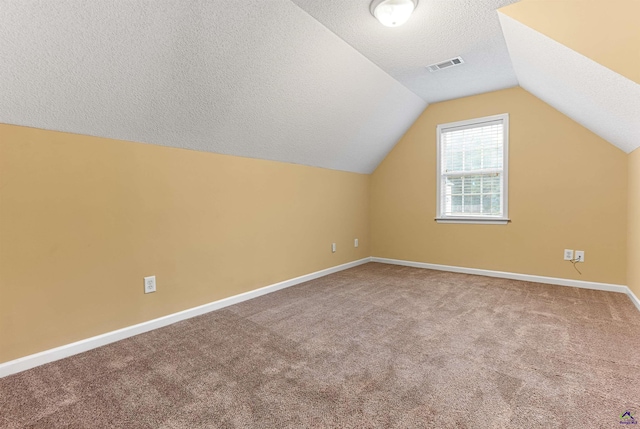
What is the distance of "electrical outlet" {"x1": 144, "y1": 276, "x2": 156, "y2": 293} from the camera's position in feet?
7.73

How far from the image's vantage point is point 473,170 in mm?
4074

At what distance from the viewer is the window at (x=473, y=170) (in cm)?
385

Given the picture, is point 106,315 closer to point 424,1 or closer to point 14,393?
point 14,393

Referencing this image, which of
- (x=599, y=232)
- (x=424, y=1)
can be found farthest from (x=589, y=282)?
(x=424, y=1)

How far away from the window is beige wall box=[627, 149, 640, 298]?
1113 millimetres

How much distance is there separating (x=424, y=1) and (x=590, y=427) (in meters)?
2.60

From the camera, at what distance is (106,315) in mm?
2148

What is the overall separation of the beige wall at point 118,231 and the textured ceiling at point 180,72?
182mm

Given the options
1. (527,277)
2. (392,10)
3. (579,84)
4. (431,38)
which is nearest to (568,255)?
(527,277)

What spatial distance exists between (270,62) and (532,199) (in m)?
3.45

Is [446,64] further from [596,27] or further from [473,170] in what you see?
[473,170]

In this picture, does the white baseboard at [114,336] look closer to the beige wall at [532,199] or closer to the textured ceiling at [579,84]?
the beige wall at [532,199]

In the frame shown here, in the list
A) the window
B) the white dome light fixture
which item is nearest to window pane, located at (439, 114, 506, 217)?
the window

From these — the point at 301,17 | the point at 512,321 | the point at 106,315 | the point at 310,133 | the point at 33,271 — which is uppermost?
the point at 301,17
